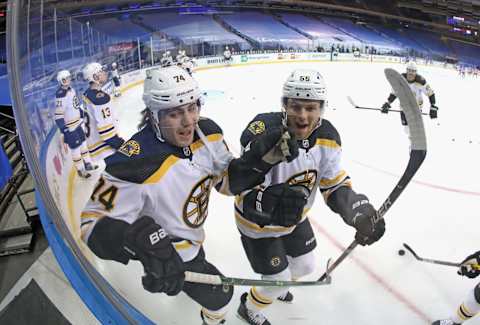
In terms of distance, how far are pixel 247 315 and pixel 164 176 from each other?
1.66ft

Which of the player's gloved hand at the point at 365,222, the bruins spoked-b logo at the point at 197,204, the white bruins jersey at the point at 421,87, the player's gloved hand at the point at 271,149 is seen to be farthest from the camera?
the white bruins jersey at the point at 421,87

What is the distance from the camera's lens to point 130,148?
769 millimetres

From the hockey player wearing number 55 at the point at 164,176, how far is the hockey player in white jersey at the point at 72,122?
129 mm

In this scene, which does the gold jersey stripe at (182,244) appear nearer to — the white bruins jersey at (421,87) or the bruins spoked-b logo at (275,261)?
the bruins spoked-b logo at (275,261)

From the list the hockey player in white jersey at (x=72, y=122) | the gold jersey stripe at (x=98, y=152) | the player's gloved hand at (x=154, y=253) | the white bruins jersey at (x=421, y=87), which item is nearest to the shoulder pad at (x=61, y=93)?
the hockey player in white jersey at (x=72, y=122)

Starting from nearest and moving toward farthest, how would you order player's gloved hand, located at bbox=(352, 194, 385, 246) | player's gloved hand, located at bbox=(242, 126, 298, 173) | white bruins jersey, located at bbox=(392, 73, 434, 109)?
player's gloved hand, located at bbox=(242, 126, 298, 173), player's gloved hand, located at bbox=(352, 194, 385, 246), white bruins jersey, located at bbox=(392, 73, 434, 109)

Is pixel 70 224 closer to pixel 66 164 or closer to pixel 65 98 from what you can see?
pixel 66 164

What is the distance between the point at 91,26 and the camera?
1.02 m

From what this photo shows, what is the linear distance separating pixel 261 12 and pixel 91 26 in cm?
53

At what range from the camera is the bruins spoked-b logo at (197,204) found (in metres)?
0.86

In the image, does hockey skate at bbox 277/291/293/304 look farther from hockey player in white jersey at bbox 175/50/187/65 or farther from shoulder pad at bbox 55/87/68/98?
shoulder pad at bbox 55/87/68/98

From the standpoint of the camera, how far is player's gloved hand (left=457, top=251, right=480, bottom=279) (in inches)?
44.2

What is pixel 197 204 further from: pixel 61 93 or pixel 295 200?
pixel 61 93

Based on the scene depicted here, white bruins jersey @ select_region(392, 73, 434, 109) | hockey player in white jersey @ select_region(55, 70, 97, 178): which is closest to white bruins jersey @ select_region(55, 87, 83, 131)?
hockey player in white jersey @ select_region(55, 70, 97, 178)
